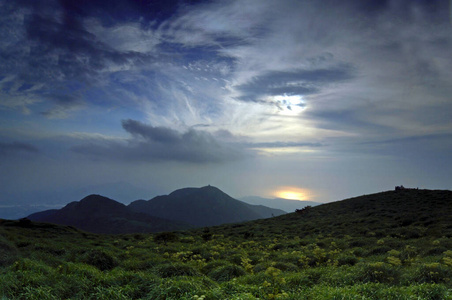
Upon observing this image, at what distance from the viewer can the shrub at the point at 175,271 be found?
11703 millimetres

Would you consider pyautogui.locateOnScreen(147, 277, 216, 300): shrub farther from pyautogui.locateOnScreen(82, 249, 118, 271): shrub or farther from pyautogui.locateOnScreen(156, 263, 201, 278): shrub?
pyautogui.locateOnScreen(82, 249, 118, 271): shrub

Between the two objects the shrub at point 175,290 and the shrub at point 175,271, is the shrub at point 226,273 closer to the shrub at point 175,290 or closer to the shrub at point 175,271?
the shrub at point 175,271

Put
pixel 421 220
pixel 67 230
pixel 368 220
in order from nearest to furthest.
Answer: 1. pixel 421 220
2. pixel 368 220
3. pixel 67 230

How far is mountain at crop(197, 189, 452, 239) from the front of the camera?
25.6 m

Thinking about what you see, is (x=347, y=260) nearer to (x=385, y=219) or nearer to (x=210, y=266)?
(x=210, y=266)

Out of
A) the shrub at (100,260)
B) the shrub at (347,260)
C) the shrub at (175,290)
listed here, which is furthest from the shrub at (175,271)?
the shrub at (347,260)

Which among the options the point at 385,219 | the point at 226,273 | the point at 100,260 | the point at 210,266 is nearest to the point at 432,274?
the point at 226,273

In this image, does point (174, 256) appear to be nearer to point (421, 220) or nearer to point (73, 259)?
point (73, 259)

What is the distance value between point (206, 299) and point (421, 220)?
106 feet

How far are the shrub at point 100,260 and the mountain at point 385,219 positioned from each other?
1965 centimetres

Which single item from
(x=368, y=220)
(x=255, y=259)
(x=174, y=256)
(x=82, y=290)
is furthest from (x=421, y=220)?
(x=82, y=290)

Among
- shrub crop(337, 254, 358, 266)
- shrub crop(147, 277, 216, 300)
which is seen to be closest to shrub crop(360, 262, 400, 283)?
shrub crop(337, 254, 358, 266)

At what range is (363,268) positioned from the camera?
11039 mm

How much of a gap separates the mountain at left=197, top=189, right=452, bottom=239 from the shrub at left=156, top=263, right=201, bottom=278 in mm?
19502
